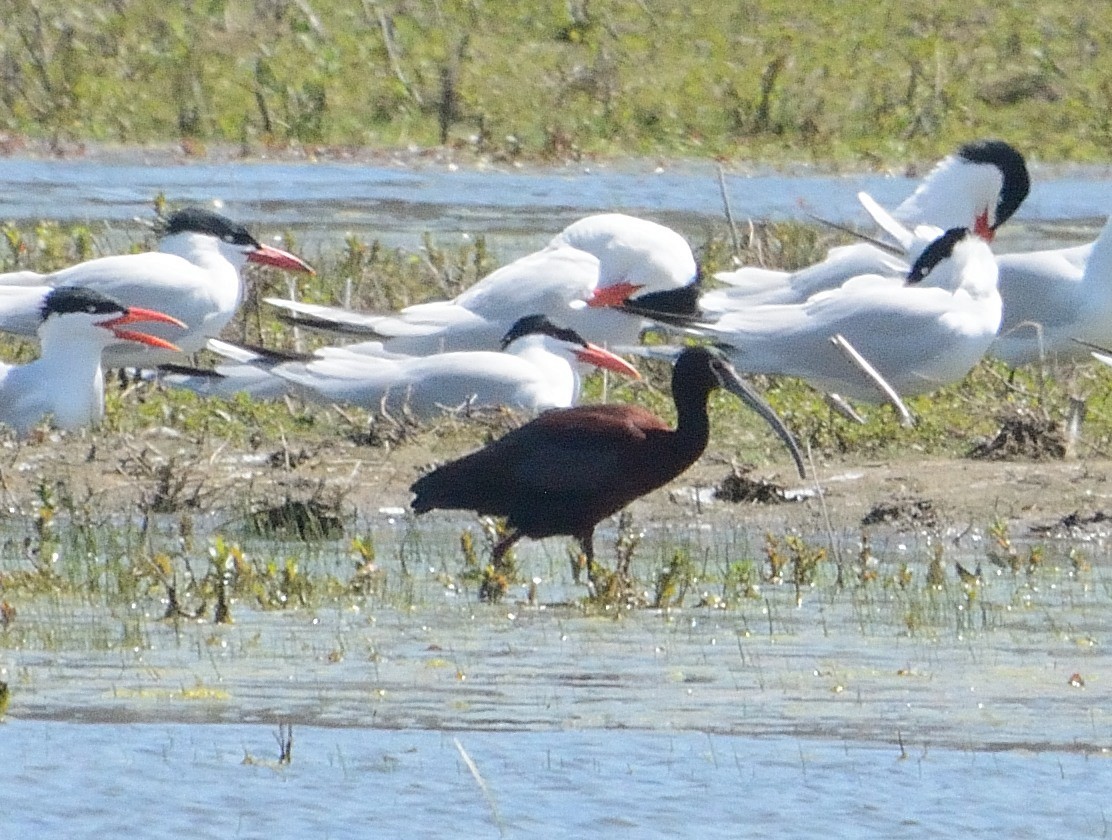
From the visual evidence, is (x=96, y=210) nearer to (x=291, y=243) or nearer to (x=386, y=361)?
(x=291, y=243)

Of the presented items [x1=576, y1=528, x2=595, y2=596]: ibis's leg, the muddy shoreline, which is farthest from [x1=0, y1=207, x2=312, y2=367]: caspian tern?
[x1=576, y1=528, x2=595, y2=596]: ibis's leg

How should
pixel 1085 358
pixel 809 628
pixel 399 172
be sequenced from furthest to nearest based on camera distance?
pixel 399 172, pixel 1085 358, pixel 809 628

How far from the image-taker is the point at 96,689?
22.9ft

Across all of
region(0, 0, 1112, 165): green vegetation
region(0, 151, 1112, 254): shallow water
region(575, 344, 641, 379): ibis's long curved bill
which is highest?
region(0, 0, 1112, 165): green vegetation

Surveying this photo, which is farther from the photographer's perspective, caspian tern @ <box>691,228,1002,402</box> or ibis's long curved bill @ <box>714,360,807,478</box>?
caspian tern @ <box>691,228,1002,402</box>

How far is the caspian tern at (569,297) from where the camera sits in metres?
11.7

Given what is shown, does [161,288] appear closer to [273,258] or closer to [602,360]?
[273,258]

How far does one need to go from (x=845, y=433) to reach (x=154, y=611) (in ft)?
12.1

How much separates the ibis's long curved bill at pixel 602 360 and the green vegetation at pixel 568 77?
9.90m

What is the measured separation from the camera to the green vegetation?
2136 cm

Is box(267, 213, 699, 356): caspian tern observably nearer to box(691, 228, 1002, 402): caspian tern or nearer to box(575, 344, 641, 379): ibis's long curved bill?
box(575, 344, 641, 379): ibis's long curved bill

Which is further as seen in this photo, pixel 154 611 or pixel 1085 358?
pixel 1085 358

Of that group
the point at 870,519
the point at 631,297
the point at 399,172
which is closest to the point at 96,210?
the point at 399,172

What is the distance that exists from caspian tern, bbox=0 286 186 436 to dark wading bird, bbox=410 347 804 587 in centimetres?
215
